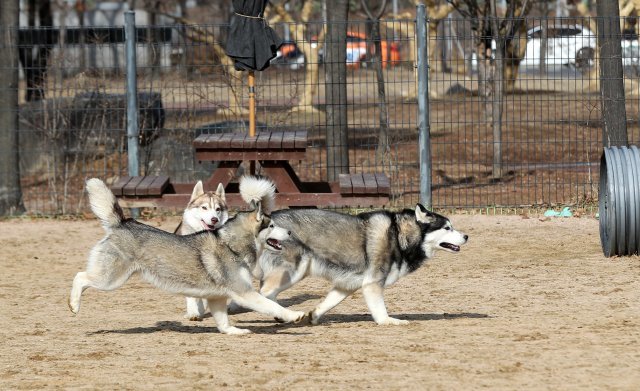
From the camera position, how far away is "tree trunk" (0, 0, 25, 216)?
14555 millimetres

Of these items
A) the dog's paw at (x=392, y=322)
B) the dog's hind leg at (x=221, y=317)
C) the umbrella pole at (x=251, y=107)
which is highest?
the umbrella pole at (x=251, y=107)

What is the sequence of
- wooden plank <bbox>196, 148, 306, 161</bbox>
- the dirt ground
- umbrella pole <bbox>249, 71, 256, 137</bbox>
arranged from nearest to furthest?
the dirt ground, wooden plank <bbox>196, 148, 306, 161</bbox>, umbrella pole <bbox>249, 71, 256, 137</bbox>

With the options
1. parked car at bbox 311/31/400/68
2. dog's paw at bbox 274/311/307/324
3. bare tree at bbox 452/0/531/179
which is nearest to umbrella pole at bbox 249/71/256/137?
parked car at bbox 311/31/400/68

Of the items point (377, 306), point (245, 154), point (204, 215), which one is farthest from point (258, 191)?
point (245, 154)

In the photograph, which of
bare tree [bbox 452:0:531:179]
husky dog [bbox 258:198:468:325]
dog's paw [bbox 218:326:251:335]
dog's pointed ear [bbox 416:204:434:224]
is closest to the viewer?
dog's paw [bbox 218:326:251:335]

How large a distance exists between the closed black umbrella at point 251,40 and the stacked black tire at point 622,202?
4063 mm

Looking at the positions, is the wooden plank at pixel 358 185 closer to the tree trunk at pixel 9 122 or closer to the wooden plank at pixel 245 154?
the wooden plank at pixel 245 154

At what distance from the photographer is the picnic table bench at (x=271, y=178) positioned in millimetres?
11688

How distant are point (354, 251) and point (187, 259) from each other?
1.25 m

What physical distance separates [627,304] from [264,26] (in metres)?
6.04

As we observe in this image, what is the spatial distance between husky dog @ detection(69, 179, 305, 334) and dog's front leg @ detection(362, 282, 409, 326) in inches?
24.2

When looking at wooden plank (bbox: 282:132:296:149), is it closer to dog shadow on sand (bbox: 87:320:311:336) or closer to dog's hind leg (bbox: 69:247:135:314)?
dog shadow on sand (bbox: 87:320:311:336)

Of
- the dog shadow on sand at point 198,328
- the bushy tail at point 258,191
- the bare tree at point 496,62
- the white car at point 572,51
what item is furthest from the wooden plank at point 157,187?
the white car at point 572,51

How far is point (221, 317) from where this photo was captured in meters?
7.74
